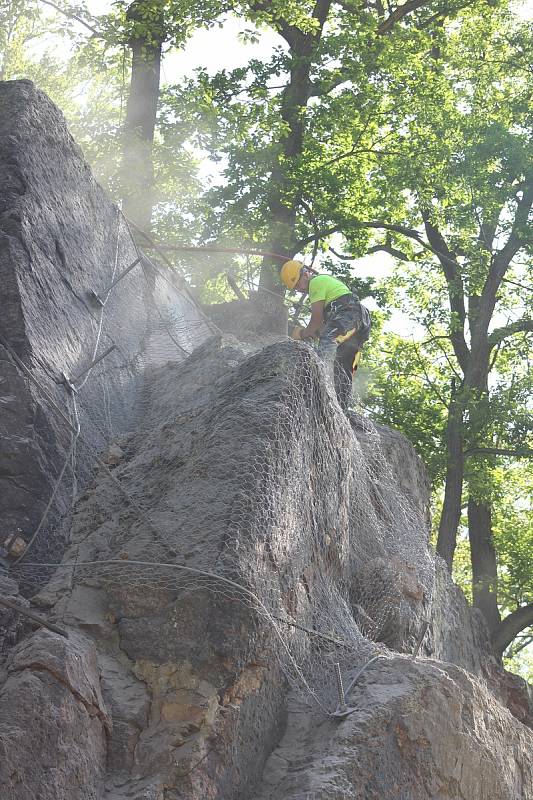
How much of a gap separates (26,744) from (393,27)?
15.0 metres

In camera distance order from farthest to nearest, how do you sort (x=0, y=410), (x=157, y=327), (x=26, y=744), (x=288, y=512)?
(x=157, y=327), (x=0, y=410), (x=288, y=512), (x=26, y=744)

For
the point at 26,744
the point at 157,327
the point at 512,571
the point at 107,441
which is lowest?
the point at 26,744

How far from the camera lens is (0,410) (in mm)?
6027

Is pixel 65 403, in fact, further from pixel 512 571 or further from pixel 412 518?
pixel 512 571

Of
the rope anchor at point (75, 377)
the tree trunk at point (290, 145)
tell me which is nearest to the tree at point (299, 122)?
the tree trunk at point (290, 145)

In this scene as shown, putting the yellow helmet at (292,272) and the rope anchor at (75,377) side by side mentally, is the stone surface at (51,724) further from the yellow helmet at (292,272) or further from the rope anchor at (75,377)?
the yellow helmet at (292,272)

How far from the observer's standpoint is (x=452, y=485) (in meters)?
15.3

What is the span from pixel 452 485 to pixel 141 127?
289 inches

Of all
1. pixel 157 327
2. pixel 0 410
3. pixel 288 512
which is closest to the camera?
pixel 288 512

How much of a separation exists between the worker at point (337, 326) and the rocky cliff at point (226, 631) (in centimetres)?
231

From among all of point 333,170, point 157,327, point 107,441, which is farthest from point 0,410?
point 333,170

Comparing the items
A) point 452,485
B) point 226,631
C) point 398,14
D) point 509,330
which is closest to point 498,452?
point 452,485

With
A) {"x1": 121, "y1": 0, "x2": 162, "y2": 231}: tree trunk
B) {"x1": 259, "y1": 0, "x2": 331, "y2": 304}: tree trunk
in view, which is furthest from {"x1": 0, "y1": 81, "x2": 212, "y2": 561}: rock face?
{"x1": 259, "y1": 0, "x2": 331, "y2": 304}: tree trunk

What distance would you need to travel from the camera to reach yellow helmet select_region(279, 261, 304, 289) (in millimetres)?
10141
